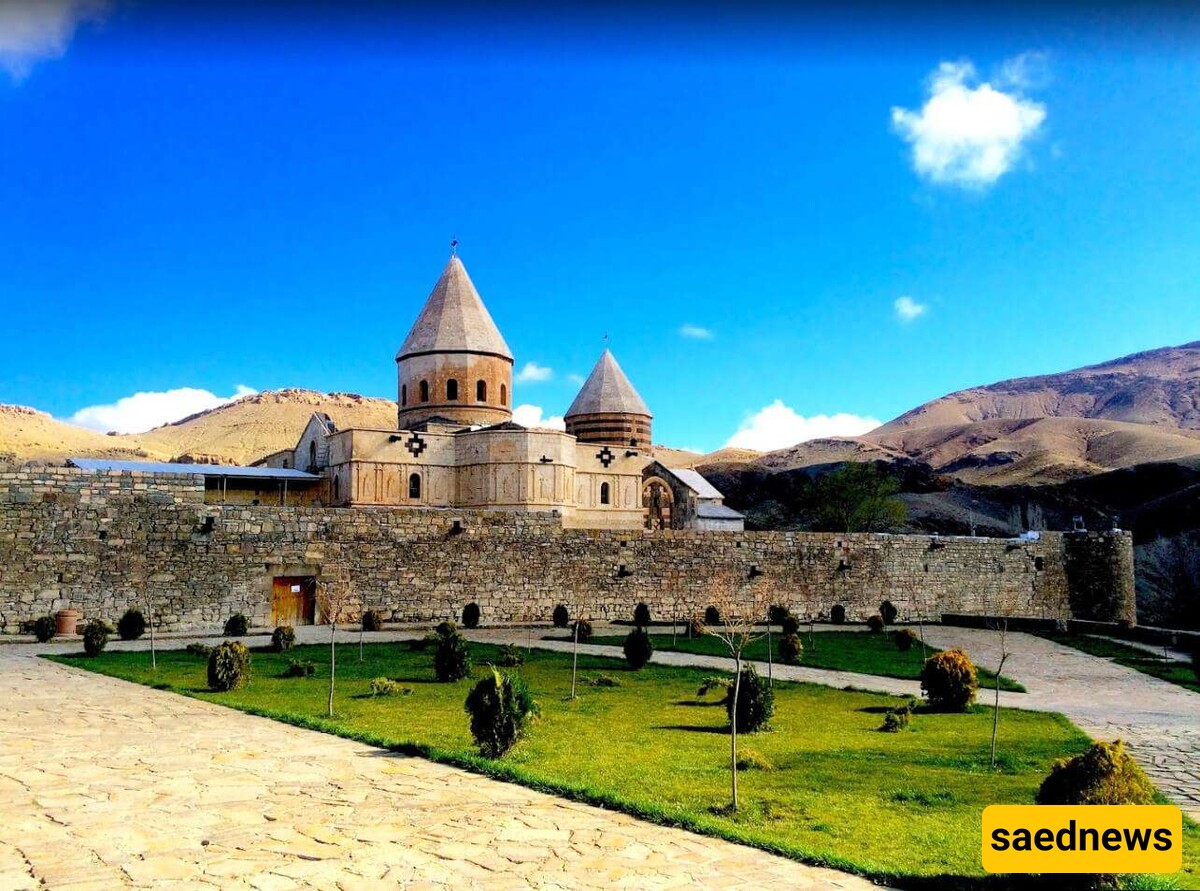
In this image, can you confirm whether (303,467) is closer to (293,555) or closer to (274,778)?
(293,555)

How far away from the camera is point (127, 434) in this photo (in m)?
118

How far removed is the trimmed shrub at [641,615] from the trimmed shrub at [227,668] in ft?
42.3

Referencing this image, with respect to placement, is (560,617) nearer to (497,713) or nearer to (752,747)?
(752,747)

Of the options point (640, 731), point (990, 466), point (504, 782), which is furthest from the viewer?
point (990, 466)

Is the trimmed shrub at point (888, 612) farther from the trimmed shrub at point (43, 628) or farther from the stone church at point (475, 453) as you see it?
the trimmed shrub at point (43, 628)

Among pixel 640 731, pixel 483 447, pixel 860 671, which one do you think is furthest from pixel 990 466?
pixel 640 731

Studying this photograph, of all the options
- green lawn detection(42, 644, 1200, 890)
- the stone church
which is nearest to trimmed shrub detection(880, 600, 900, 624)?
the stone church

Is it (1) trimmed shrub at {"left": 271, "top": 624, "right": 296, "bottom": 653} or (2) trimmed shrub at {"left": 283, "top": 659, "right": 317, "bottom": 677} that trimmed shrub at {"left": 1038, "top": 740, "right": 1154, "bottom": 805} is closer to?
(2) trimmed shrub at {"left": 283, "top": 659, "right": 317, "bottom": 677}

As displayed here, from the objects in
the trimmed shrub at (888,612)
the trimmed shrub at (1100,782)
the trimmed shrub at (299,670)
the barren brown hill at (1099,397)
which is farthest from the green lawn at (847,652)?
the barren brown hill at (1099,397)

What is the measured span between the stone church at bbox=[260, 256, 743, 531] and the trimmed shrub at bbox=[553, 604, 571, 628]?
12.3 meters

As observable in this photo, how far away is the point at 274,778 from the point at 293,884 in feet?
8.74

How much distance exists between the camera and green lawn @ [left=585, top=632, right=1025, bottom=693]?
17625 millimetres

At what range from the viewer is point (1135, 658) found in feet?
70.8

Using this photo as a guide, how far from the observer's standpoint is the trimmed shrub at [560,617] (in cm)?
2403
